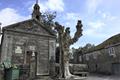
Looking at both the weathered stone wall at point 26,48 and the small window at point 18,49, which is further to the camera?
the small window at point 18,49

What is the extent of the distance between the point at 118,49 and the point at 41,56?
46.4 feet

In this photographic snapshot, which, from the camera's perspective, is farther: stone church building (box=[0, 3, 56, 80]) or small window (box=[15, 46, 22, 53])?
small window (box=[15, 46, 22, 53])

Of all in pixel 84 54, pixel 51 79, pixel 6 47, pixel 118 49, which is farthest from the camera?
pixel 84 54

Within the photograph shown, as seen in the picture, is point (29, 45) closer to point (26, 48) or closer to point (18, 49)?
point (26, 48)

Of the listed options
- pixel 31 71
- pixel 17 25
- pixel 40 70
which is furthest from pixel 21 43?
pixel 31 71

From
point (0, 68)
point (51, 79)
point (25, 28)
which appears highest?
point (25, 28)

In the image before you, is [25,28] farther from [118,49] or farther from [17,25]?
[118,49]

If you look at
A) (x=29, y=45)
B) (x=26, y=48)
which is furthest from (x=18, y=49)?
(x=29, y=45)

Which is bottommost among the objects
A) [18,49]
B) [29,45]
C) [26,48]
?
[18,49]

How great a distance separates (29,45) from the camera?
24641mm

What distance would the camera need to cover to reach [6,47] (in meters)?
23.0

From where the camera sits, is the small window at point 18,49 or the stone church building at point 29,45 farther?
the small window at point 18,49

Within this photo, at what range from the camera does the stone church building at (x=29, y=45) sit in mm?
23141

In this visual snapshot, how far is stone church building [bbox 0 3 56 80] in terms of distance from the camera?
2314 centimetres
